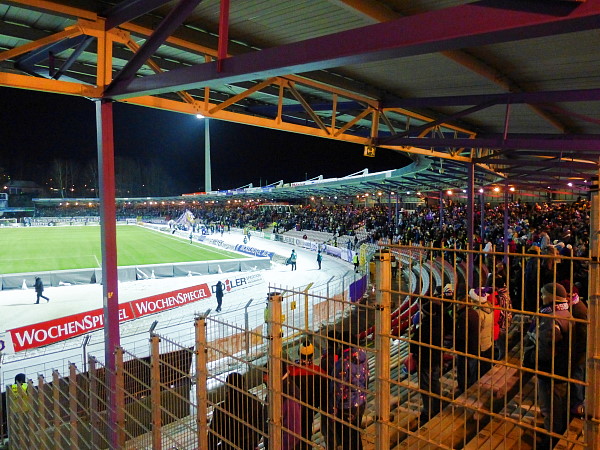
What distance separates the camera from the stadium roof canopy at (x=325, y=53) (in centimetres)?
291

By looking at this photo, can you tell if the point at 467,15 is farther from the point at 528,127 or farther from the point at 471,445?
the point at 528,127

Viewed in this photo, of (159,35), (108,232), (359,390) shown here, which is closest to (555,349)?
(359,390)

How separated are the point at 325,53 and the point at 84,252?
3231cm

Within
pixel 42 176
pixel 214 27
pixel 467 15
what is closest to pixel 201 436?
pixel 467 15

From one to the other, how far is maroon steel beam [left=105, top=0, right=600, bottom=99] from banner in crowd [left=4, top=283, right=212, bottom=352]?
30.4 feet

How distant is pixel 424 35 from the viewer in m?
2.92

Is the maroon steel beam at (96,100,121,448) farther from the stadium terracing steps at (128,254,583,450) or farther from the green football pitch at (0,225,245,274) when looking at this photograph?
the green football pitch at (0,225,245,274)

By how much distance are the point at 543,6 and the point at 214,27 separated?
422cm

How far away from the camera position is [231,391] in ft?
12.0

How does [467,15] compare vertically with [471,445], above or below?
above

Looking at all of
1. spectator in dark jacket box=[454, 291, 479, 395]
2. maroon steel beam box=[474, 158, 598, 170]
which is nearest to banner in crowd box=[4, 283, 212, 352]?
spectator in dark jacket box=[454, 291, 479, 395]

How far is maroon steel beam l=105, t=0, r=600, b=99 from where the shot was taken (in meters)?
2.49

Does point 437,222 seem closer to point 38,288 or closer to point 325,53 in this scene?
point 38,288

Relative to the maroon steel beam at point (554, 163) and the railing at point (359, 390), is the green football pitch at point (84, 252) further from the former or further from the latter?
the railing at point (359, 390)
